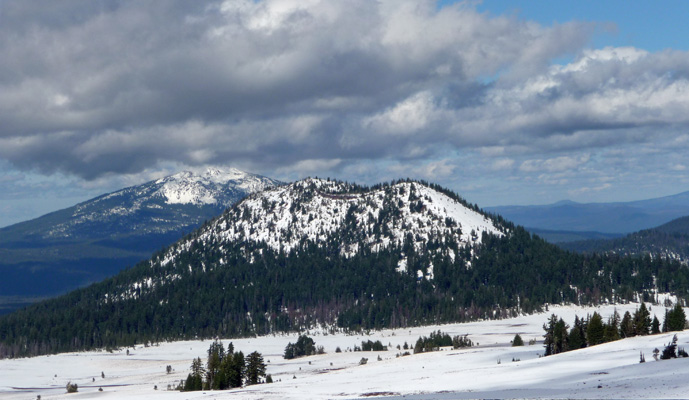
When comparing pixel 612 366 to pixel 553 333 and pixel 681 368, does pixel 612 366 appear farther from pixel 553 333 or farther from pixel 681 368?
pixel 553 333

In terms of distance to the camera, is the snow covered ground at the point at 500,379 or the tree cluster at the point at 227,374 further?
the tree cluster at the point at 227,374

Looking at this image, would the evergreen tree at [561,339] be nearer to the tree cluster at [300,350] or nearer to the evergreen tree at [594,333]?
the evergreen tree at [594,333]

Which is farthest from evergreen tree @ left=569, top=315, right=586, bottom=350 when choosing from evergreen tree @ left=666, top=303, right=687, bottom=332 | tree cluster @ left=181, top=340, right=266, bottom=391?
tree cluster @ left=181, top=340, right=266, bottom=391

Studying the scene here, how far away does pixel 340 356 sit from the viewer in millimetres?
166875

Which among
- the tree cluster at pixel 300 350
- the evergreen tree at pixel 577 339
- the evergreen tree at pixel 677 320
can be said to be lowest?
the tree cluster at pixel 300 350

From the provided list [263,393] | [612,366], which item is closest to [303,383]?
[263,393]

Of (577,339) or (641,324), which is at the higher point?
(641,324)

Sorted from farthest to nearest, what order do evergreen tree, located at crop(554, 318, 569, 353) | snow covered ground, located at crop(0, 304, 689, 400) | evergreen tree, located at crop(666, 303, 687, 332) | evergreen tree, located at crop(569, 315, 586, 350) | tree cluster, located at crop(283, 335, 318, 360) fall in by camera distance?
tree cluster, located at crop(283, 335, 318, 360)
evergreen tree, located at crop(666, 303, 687, 332)
evergreen tree, located at crop(554, 318, 569, 353)
evergreen tree, located at crop(569, 315, 586, 350)
snow covered ground, located at crop(0, 304, 689, 400)

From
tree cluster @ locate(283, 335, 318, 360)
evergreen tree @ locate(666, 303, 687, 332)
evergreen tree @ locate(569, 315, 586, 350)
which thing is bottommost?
tree cluster @ locate(283, 335, 318, 360)

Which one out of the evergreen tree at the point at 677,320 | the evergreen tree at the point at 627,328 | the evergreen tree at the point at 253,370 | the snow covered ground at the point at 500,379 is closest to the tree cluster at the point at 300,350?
the snow covered ground at the point at 500,379

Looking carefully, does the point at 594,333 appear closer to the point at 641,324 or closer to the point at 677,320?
the point at 641,324

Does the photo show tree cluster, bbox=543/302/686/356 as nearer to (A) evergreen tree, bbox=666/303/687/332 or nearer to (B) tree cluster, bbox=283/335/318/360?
(A) evergreen tree, bbox=666/303/687/332

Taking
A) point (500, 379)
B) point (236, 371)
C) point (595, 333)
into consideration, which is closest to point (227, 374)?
point (236, 371)

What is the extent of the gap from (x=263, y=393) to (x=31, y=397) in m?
65.9
